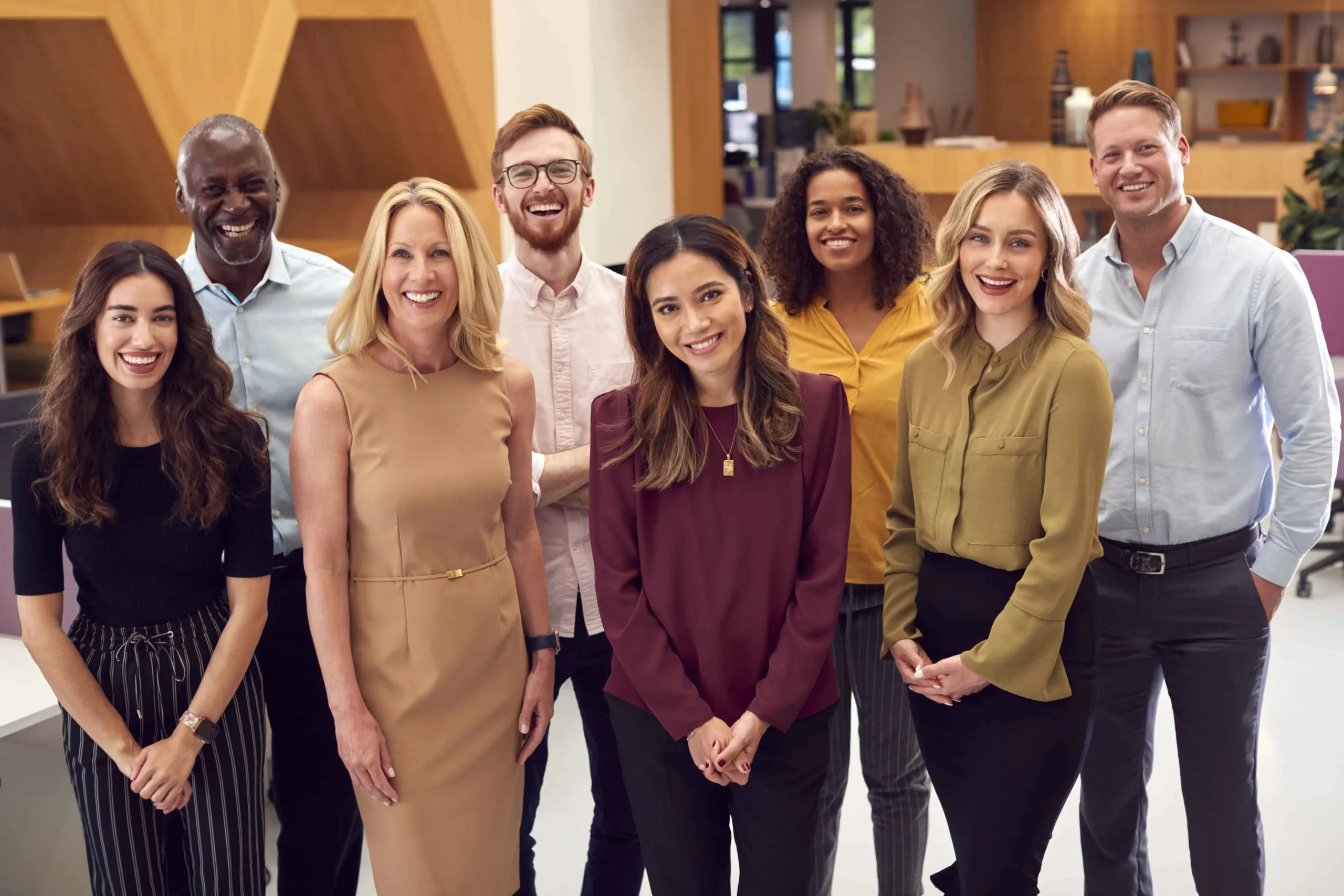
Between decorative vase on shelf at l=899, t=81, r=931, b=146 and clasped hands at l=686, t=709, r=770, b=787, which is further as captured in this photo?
decorative vase on shelf at l=899, t=81, r=931, b=146

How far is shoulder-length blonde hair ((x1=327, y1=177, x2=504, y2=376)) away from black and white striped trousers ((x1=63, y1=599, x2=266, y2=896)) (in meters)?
0.52

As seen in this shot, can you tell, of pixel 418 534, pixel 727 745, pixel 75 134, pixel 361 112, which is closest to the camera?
pixel 727 745

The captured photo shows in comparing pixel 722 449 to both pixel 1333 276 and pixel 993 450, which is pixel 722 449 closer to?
pixel 993 450

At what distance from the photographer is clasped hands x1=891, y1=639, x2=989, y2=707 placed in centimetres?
201

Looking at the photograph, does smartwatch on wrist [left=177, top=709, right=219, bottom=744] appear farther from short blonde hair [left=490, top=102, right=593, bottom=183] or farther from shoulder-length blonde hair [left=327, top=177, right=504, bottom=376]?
short blonde hair [left=490, top=102, right=593, bottom=183]

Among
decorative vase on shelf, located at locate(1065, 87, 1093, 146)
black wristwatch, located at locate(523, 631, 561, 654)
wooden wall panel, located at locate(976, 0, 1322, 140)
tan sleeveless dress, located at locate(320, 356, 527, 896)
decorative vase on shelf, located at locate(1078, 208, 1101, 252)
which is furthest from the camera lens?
wooden wall panel, located at locate(976, 0, 1322, 140)

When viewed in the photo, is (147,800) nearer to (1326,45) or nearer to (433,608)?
(433,608)

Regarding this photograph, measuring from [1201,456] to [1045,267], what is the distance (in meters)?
Result: 0.54

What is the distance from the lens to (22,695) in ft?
8.39

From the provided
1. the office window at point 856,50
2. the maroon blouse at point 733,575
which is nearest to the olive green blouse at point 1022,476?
the maroon blouse at point 733,575

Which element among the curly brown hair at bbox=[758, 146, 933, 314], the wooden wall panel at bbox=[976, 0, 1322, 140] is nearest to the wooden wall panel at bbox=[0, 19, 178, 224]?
the curly brown hair at bbox=[758, 146, 933, 314]

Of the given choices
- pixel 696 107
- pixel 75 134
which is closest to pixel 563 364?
pixel 75 134

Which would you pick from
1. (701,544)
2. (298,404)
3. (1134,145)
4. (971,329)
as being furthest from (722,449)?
(1134,145)

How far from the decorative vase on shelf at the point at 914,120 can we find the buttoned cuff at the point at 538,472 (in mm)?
8183
